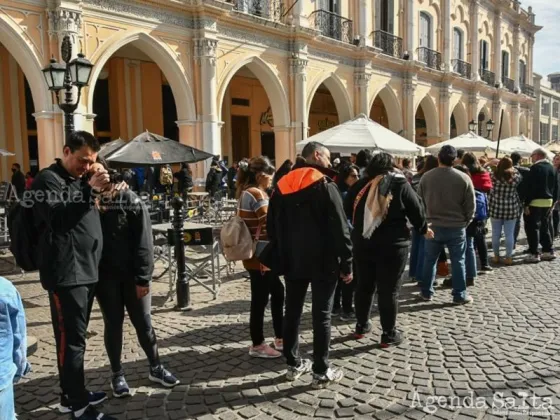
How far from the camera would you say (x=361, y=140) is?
9250 millimetres

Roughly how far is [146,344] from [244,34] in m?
13.0

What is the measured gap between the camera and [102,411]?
11.1ft

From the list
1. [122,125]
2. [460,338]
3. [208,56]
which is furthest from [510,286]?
[122,125]

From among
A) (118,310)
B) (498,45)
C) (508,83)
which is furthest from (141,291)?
(508,83)

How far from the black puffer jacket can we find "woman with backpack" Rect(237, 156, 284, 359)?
3.23 feet

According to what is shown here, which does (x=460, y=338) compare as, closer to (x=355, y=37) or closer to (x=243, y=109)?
(x=355, y=37)

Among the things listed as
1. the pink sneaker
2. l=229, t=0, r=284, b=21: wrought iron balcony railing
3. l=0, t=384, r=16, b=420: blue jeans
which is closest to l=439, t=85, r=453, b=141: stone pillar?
l=229, t=0, r=284, b=21: wrought iron balcony railing

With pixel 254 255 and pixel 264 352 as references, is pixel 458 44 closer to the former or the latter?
pixel 254 255

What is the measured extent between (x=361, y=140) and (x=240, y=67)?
762 cm

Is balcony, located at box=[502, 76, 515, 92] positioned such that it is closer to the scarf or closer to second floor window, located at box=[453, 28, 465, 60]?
second floor window, located at box=[453, 28, 465, 60]

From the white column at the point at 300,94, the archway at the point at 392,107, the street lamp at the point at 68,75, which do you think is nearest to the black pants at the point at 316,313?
the street lamp at the point at 68,75

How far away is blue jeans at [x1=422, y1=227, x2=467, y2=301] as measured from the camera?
5.73m

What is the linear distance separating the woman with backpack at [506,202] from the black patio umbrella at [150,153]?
493cm

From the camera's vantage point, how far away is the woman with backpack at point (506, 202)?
780 cm
